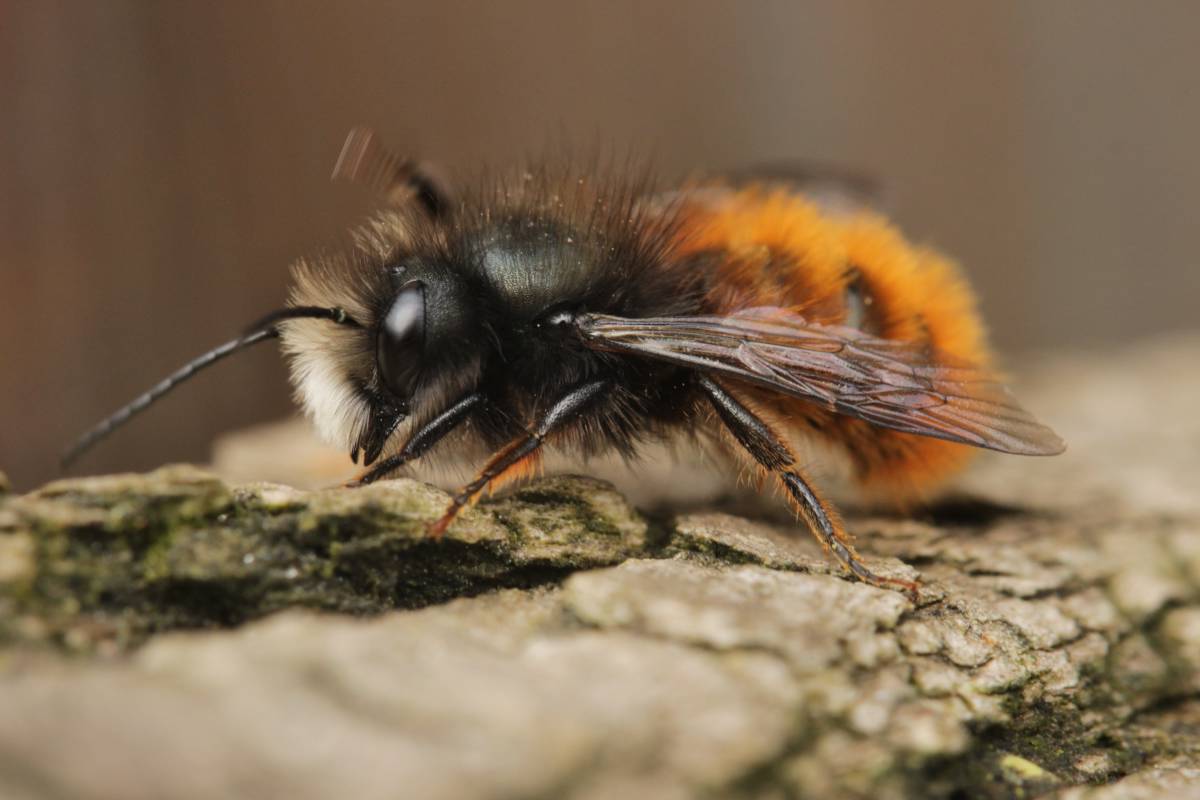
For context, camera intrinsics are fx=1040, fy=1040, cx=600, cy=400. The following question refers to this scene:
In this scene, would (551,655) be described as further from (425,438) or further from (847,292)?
(847,292)

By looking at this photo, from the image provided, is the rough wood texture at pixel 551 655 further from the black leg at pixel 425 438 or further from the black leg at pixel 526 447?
the black leg at pixel 425 438

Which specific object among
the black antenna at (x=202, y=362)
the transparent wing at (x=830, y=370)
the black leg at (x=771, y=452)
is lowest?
the black antenna at (x=202, y=362)

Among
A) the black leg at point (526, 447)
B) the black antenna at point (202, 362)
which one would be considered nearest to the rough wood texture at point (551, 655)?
the black leg at point (526, 447)

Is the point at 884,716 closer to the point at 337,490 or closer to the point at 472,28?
the point at 337,490

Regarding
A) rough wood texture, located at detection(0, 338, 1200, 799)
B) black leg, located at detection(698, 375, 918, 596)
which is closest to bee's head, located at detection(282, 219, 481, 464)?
rough wood texture, located at detection(0, 338, 1200, 799)

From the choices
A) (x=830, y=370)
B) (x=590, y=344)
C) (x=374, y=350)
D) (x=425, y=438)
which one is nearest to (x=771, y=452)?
(x=830, y=370)

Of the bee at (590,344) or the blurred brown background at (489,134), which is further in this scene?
the blurred brown background at (489,134)

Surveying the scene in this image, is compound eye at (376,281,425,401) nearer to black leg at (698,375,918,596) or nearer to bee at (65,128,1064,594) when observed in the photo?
bee at (65,128,1064,594)
